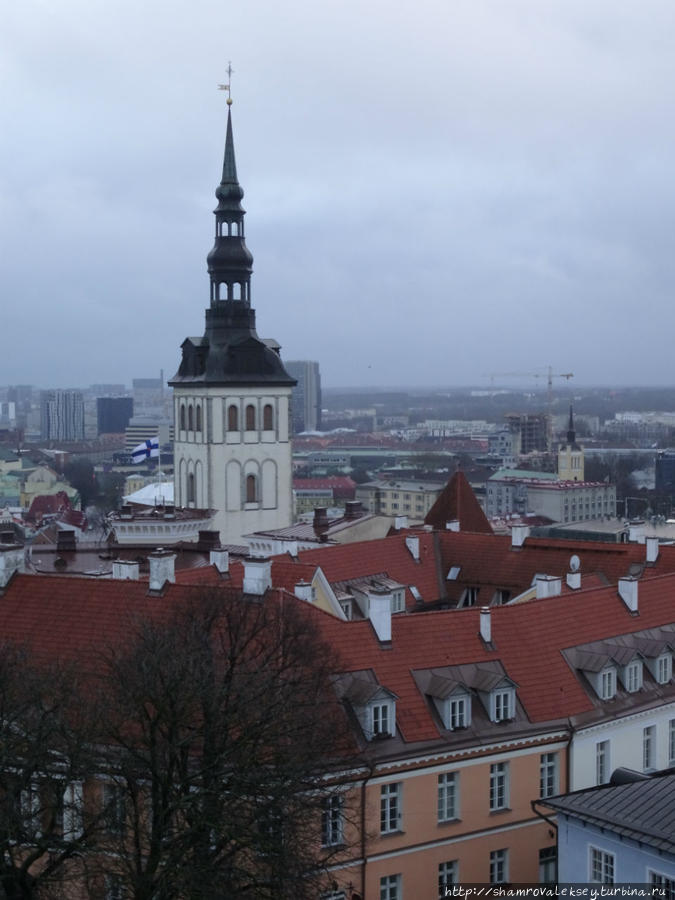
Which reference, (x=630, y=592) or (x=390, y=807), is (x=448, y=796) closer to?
(x=390, y=807)

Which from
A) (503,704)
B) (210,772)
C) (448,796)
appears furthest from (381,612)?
(210,772)

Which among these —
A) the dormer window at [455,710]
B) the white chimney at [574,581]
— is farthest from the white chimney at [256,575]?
the white chimney at [574,581]

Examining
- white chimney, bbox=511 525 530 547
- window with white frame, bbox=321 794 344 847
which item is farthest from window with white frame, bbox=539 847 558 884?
white chimney, bbox=511 525 530 547

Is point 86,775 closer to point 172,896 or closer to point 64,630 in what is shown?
point 172,896

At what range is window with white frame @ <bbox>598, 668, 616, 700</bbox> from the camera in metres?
37.7

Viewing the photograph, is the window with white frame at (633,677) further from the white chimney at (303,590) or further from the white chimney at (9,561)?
the white chimney at (9,561)

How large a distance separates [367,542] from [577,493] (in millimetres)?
134557

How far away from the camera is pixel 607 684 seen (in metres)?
38.0

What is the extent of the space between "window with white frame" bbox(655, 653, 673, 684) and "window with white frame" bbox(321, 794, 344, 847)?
12.5 meters

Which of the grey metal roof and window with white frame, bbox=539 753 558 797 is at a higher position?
the grey metal roof

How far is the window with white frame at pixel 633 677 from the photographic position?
38750 millimetres

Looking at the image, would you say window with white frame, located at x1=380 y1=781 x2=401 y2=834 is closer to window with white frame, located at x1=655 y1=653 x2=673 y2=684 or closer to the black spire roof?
window with white frame, located at x1=655 y1=653 x2=673 y2=684

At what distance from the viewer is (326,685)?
3153 centimetres

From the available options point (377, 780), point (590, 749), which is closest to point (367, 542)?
point (590, 749)
